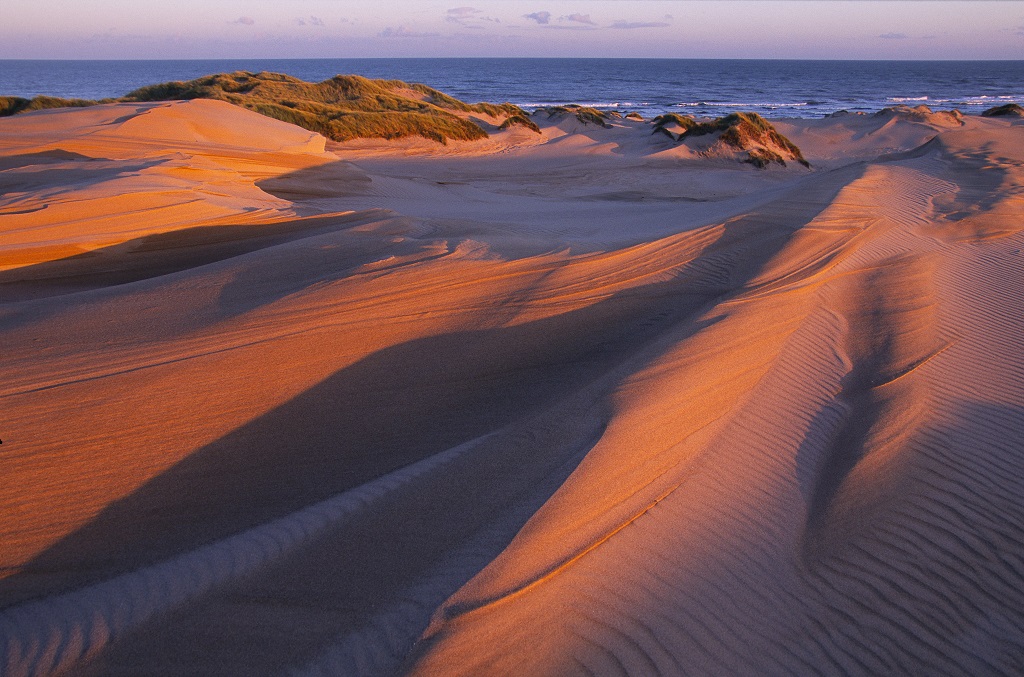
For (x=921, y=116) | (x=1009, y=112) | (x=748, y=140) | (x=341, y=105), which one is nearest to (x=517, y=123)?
(x=341, y=105)

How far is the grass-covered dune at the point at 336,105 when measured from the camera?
572 inches

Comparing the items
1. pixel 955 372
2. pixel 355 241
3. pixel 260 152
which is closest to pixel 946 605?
pixel 955 372

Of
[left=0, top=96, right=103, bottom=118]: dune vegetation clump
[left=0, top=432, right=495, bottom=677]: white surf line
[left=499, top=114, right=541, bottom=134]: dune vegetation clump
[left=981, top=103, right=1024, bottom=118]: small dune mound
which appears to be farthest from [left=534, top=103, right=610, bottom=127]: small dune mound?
[left=0, top=432, right=495, bottom=677]: white surf line

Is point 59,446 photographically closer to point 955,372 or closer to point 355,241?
point 355,241

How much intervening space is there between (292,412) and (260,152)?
258 inches

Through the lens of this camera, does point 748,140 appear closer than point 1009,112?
Yes

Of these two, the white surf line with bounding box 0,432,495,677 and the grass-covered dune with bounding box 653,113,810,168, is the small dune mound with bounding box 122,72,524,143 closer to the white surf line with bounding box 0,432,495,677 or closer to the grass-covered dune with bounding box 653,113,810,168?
the grass-covered dune with bounding box 653,113,810,168

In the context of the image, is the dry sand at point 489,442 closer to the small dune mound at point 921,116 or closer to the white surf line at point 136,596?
the white surf line at point 136,596

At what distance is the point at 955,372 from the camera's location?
4188 mm

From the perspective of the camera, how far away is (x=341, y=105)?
17.5 meters

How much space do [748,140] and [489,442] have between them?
15.1m

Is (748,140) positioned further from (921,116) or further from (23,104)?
(23,104)

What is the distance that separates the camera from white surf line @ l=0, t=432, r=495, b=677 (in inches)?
80.5

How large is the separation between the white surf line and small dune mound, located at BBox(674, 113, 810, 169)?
A: 49.0ft
